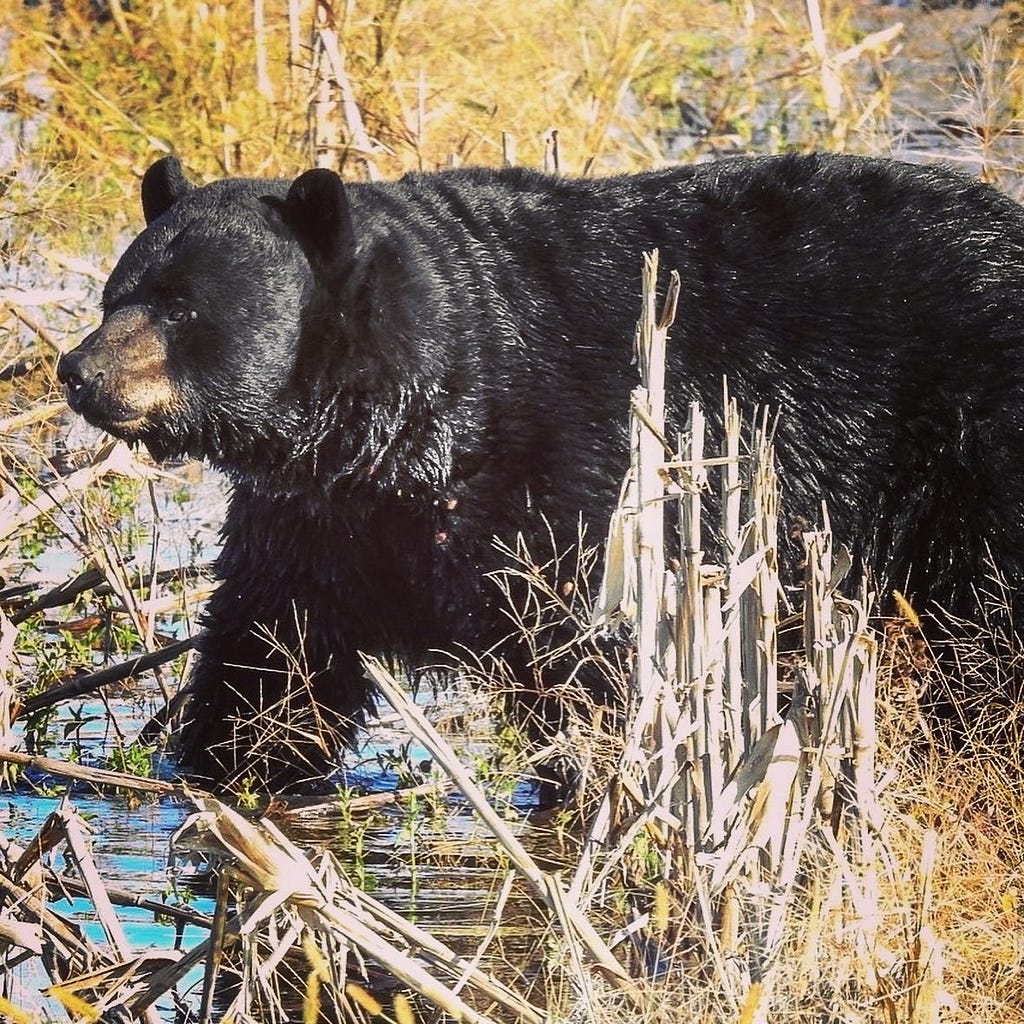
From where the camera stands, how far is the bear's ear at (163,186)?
497cm

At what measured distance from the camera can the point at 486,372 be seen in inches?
191

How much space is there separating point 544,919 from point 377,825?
91 cm

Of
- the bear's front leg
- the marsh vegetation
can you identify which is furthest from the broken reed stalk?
the bear's front leg

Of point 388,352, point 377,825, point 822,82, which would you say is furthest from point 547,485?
point 822,82

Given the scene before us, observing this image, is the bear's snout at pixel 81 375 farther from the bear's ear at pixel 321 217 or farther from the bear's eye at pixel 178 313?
the bear's ear at pixel 321 217

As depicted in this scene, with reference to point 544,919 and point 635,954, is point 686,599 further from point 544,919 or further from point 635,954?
point 544,919

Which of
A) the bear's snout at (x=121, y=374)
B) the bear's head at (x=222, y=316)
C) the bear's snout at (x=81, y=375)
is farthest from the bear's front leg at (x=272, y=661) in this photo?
the bear's snout at (x=81, y=375)

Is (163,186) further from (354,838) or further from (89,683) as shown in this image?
(354,838)

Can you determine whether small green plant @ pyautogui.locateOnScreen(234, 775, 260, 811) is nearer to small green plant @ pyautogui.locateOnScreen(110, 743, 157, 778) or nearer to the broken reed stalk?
small green plant @ pyautogui.locateOnScreen(110, 743, 157, 778)

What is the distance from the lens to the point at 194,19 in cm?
999

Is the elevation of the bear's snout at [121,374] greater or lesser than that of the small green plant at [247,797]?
greater

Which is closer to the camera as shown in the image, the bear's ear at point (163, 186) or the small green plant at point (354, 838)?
the small green plant at point (354, 838)

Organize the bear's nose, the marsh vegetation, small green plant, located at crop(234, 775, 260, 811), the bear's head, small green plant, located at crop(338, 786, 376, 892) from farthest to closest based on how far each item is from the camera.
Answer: small green plant, located at crop(234, 775, 260, 811) < the bear's head < the bear's nose < small green plant, located at crop(338, 786, 376, 892) < the marsh vegetation

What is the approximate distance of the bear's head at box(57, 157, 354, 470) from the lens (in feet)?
15.3
